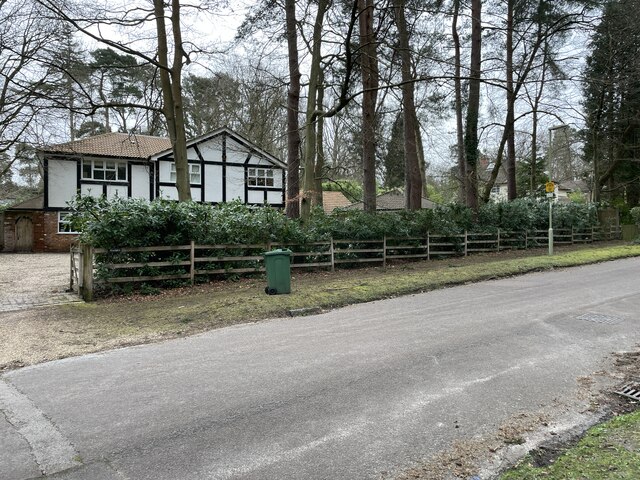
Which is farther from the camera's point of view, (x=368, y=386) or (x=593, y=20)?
(x=593, y=20)

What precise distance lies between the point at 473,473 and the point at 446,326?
4274 mm

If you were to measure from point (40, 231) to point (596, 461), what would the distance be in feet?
100

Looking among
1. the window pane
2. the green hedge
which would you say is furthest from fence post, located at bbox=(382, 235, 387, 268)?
the window pane

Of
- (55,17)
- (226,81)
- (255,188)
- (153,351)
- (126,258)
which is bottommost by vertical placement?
(153,351)

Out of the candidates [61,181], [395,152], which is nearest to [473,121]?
[395,152]

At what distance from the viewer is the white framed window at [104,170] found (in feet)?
91.7

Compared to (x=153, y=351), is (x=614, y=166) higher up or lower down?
higher up

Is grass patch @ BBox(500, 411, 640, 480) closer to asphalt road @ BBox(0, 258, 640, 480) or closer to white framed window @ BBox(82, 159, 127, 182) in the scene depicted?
asphalt road @ BBox(0, 258, 640, 480)

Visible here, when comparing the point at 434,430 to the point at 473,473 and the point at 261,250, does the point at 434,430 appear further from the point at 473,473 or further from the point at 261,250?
the point at 261,250

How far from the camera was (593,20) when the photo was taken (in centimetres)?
1842

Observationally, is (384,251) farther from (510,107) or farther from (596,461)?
(596,461)

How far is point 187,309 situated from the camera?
8953 mm

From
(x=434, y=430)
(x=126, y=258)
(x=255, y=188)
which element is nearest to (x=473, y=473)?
(x=434, y=430)

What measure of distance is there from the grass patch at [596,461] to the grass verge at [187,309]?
5.67 metres
